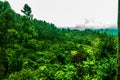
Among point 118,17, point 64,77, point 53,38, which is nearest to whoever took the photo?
point 118,17

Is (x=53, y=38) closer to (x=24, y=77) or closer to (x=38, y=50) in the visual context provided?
(x=38, y=50)

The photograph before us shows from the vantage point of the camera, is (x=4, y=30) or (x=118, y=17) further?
(x=4, y=30)

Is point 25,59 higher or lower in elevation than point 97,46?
lower

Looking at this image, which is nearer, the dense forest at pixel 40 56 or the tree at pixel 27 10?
the dense forest at pixel 40 56

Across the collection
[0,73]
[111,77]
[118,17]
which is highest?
[118,17]

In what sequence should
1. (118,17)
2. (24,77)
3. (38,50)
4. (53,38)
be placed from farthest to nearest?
(53,38)
(38,50)
(24,77)
(118,17)

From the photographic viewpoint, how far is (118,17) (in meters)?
5.70

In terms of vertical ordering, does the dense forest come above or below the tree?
below

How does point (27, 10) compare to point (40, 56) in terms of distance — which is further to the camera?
point (27, 10)

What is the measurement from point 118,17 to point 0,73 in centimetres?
5172

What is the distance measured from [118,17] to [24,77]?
24748 millimetres

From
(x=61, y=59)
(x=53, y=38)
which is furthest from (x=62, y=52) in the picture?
(x=53, y=38)

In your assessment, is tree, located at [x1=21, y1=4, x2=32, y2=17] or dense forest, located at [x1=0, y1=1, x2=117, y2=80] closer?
dense forest, located at [x1=0, y1=1, x2=117, y2=80]

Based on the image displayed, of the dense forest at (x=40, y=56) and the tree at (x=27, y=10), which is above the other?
the tree at (x=27, y=10)
